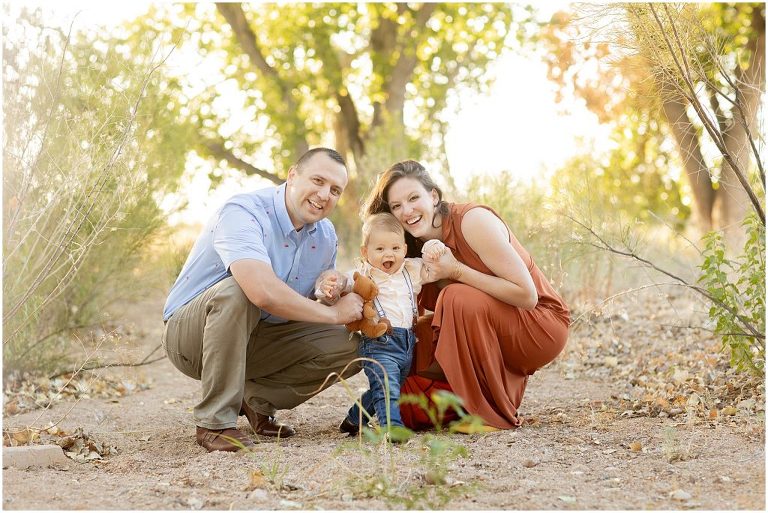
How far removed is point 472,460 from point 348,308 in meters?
0.83

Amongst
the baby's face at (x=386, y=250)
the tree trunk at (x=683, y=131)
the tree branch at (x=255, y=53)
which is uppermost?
the tree branch at (x=255, y=53)

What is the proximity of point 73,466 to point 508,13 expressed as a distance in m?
10.4

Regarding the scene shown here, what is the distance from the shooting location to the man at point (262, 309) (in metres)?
3.42

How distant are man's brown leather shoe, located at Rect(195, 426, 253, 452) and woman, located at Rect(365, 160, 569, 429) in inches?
30.0

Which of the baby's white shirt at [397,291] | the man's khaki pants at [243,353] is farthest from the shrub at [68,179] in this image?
the baby's white shirt at [397,291]

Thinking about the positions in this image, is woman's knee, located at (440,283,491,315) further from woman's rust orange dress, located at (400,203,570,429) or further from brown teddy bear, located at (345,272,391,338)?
brown teddy bear, located at (345,272,391,338)

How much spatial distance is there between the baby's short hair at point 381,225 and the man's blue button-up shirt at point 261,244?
0.84 ft

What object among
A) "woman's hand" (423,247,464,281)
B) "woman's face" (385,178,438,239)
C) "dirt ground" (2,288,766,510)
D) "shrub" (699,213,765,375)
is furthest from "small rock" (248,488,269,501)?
"shrub" (699,213,765,375)

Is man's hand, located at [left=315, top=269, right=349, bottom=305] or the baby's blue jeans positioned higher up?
man's hand, located at [left=315, top=269, right=349, bottom=305]

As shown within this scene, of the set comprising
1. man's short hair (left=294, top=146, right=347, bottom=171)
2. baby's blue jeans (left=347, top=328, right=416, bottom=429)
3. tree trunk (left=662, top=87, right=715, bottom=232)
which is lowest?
baby's blue jeans (left=347, top=328, right=416, bottom=429)

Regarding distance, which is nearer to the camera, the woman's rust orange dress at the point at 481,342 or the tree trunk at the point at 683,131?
the woman's rust orange dress at the point at 481,342

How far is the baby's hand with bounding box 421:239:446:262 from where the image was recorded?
3754mm

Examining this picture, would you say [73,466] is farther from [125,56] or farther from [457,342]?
[125,56]

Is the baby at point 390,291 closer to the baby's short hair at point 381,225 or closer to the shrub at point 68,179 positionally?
the baby's short hair at point 381,225
